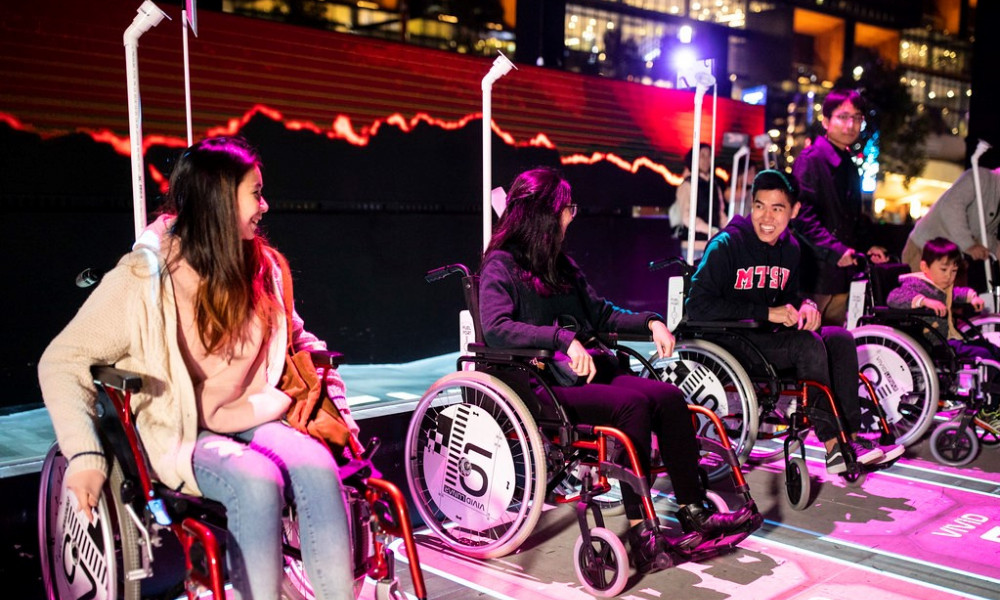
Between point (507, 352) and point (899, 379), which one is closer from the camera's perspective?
point (507, 352)

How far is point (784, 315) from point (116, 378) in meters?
2.24

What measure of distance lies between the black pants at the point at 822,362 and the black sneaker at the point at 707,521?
80 centimetres

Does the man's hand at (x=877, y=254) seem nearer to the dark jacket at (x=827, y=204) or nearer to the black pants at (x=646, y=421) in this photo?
the dark jacket at (x=827, y=204)

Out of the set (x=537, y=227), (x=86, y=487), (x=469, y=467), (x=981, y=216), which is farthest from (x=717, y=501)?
(x=981, y=216)

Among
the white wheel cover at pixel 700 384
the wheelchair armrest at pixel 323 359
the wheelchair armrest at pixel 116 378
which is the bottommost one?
the white wheel cover at pixel 700 384

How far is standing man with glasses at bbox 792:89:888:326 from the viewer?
3711 mm

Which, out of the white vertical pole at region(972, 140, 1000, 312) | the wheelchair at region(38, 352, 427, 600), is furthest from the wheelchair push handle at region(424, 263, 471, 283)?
the white vertical pole at region(972, 140, 1000, 312)

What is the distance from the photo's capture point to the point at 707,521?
231cm

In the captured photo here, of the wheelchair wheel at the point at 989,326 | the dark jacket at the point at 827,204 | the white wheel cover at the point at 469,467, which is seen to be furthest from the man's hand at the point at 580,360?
the wheelchair wheel at the point at 989,326

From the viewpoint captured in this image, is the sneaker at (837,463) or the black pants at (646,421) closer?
the black pants at (646,421)

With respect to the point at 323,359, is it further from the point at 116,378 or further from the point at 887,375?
the point at 887,375

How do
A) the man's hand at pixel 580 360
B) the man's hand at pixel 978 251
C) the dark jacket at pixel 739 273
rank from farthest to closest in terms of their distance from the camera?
the man's hand at pixel 978 251 < the dark jacket at pixel 739 273 < the man's hand at pixel 580 360

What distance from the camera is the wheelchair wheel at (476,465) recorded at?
237cm

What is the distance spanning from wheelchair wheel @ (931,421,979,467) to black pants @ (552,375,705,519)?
184 cm
